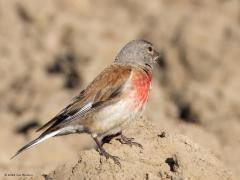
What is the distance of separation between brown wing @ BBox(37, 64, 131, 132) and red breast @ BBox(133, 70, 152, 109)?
11 centimetres

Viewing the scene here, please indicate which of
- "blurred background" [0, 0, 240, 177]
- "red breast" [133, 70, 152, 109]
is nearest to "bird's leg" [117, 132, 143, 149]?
"red breast" [133, 70, 152, 109]

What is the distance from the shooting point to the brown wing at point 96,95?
8629 millimetres

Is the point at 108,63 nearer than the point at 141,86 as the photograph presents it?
No

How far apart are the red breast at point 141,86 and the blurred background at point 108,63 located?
5.94 ft

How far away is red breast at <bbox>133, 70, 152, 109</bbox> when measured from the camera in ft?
28.1

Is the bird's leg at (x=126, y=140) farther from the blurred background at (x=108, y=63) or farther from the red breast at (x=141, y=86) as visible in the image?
the blurred background at (x=108, y=63)

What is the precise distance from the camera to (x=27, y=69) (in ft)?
48.2

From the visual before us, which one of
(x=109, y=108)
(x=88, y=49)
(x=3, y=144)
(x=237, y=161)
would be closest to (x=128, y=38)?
(x=88, y=49)

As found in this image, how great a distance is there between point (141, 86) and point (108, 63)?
196 inches

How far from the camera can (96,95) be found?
8.72 metres

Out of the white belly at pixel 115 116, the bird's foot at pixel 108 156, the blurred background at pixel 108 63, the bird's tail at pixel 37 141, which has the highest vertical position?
the blurred background at pixel 108 63

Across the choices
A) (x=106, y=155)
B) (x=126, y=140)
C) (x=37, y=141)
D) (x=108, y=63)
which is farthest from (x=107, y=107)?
(x=108, y=63)

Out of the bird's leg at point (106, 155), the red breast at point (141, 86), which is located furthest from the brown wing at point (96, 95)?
the bird's leg at point (106, 155)

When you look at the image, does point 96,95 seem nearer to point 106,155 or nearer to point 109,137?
point 109,137
